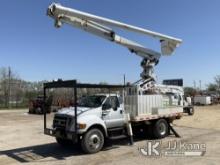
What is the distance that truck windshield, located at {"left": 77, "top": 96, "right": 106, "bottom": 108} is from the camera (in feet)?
38.0

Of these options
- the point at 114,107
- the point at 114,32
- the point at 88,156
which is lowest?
the point at 88,156

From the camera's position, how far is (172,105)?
15148 millimetres

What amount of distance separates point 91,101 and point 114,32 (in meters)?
3.48

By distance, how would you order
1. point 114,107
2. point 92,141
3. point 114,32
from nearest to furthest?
point 92,141 < point 114,107 < point 114,32

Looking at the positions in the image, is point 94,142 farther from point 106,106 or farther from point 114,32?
point 114,32

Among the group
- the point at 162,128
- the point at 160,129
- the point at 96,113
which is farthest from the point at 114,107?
the point at 162,128

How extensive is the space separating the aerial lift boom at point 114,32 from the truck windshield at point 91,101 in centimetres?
286

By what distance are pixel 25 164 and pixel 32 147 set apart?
280 centimetres

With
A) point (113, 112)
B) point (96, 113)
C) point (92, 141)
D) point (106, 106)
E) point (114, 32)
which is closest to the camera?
point (92, 141)

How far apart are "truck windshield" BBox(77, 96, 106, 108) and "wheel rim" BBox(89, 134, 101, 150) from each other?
3.96 ft

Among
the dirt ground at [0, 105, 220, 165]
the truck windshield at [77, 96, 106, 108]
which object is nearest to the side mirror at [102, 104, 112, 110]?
the truck windshield at [77, 96, 106, 108]

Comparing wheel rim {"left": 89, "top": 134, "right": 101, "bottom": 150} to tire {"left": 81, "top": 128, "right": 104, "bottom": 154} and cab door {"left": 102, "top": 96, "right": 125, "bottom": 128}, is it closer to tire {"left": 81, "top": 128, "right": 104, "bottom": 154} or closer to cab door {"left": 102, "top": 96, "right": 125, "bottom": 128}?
tire {"left": 81, "top": 128, "right": 104, "bottom": 154}

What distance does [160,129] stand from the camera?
45.7 feet

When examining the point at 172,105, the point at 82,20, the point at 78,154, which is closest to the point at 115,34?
the point at 82,20
